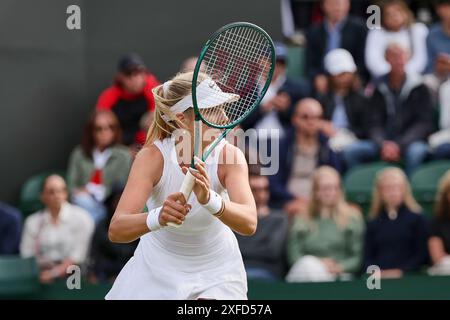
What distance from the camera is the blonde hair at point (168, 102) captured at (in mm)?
4586

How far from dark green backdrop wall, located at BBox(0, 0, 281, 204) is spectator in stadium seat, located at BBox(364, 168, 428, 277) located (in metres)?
1.98

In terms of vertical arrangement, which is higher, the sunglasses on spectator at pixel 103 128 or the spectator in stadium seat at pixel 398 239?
the sunglasses on spectator at pixel 103 128

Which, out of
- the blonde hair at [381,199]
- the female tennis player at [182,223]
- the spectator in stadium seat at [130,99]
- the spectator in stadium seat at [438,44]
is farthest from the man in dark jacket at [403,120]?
the female tennis player at [182,223]

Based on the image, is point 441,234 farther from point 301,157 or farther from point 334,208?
point 301,157

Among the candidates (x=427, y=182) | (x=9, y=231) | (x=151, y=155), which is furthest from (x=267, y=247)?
(x=151, y=155)

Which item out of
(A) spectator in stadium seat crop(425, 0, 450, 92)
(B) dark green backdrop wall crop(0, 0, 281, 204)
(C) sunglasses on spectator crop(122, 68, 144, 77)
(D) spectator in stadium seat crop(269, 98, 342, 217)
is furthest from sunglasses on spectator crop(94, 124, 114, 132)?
(A) spectator in stadium seat crop(425, 0, 450, 92)

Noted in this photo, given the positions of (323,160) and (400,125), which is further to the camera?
(400,125)

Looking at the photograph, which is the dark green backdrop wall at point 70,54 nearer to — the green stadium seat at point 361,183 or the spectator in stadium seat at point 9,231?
the spectator in stadium seat at point 9,231

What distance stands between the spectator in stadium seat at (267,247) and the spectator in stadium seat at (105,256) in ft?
2.27

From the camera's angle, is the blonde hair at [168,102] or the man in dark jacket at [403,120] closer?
the blonde hair at [168,102]

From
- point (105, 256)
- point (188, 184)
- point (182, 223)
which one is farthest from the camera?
point (105, 256)

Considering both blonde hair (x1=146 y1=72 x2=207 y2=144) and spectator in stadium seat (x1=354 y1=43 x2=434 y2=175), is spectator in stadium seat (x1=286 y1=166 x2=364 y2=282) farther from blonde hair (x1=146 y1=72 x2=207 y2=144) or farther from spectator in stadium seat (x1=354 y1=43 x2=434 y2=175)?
blonde hair (x1=146 y1=72 x2=207 y2=144)

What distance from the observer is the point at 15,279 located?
7422mm

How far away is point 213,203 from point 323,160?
139 inches
